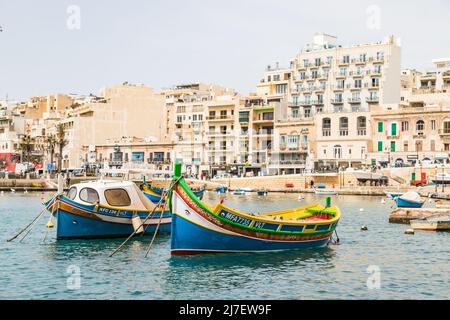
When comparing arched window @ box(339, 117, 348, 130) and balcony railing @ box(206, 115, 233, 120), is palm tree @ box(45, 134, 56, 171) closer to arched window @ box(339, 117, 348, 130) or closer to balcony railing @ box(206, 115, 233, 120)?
balcony railing @ box(206, 115, 233, 120)

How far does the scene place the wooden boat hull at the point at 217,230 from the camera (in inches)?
1267

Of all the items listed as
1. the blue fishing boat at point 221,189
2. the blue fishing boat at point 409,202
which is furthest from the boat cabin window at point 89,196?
the blue fishing boat at point 221,189

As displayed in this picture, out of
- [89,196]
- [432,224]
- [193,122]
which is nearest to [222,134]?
[193,122]

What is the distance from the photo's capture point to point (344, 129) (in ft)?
368

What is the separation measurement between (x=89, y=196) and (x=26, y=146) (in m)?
109

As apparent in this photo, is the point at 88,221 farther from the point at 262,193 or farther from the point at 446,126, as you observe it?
the point at 446,126

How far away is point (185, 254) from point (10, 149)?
122790 mm

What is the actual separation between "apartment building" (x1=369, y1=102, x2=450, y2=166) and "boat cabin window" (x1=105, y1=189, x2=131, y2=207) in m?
68.3

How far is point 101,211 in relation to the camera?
39969 mm

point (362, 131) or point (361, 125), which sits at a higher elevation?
point (361, 125)

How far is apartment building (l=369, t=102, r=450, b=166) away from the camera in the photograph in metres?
102

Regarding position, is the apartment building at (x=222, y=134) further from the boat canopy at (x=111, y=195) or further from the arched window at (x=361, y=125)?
the boat canopy at (x=111, y=195)

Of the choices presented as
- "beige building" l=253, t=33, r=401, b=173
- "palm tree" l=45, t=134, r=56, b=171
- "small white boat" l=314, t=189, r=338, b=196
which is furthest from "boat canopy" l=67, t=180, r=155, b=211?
"palm tree" l=45, t=134, r=56, b=171
